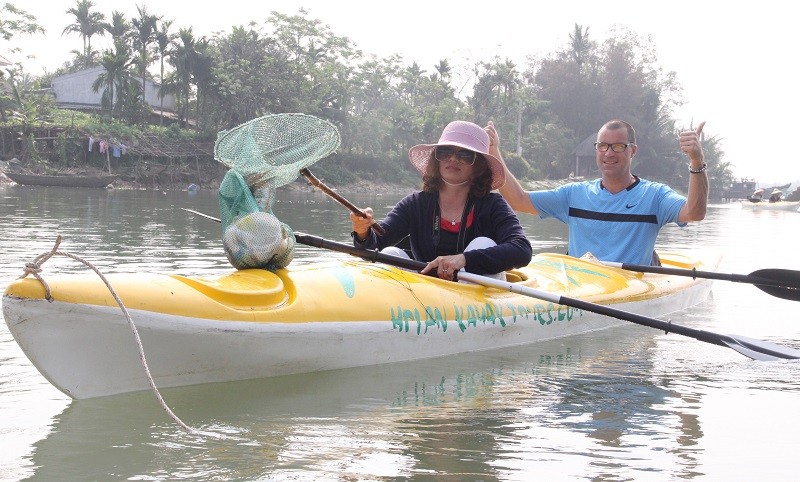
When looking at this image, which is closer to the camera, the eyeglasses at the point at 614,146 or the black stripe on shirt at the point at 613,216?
the eyeglasses at the point at 614,146

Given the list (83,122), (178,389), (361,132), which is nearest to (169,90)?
(83,122)

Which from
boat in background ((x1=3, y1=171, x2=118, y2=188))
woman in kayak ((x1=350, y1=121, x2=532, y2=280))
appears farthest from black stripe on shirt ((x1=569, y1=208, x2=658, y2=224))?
boat in background ((x1=3, y1=171, x2=118, y2=188))

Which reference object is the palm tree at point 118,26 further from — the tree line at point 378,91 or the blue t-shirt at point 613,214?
the blue t-shirt at point 613,214

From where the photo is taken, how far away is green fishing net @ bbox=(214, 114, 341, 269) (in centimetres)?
454

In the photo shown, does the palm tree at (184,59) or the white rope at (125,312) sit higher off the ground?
the palm tree at (184,59)

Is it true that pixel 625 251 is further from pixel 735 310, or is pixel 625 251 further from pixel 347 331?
pixel 347 331

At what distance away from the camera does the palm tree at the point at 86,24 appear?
45156 millimetres

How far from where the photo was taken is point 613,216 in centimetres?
674

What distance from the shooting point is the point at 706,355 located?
5.82 metres

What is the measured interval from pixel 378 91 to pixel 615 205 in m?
43.4

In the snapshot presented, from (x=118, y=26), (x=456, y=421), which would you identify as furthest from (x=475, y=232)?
(x=118, y=26)

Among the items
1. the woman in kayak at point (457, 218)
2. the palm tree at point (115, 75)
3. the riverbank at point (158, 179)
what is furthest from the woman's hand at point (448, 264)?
the palm tree at point (115, 75)

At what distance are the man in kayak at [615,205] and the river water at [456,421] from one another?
791 millimetres

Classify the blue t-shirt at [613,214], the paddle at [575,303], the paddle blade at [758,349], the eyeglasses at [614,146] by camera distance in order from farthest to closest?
1. the blue t-shirt at [613,214]
2. the eyeglasses at [614,146]
3. the paddle blade at [758,349]
4. the paddle at [575,303]
